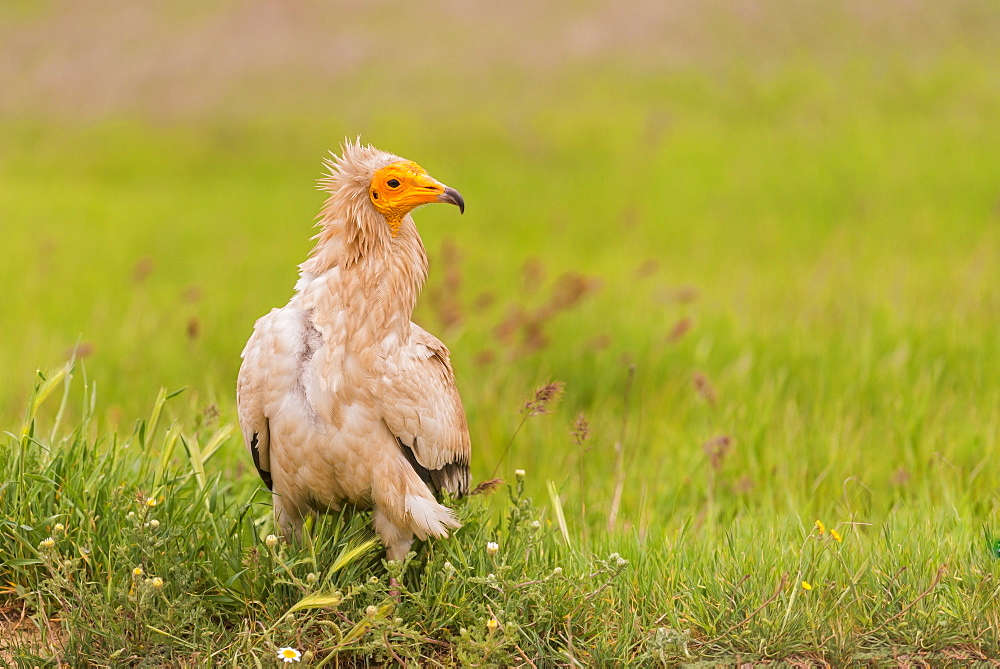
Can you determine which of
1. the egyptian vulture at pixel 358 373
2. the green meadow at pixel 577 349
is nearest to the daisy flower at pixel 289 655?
the green meadow at pixel 577 349

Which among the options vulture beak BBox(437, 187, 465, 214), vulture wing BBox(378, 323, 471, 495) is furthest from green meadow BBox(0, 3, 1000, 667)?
vulture beak BBox(437, 187, 465, 214)

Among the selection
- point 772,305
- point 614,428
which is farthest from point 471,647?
point 772,305

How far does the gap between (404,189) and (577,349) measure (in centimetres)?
333

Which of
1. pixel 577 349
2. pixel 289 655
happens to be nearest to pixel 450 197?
pixel 289 655

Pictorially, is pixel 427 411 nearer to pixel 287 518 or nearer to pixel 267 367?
pixel 267 367

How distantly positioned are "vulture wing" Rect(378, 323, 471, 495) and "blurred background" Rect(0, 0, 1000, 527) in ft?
1.54

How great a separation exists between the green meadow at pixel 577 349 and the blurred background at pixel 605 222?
0.15 feet

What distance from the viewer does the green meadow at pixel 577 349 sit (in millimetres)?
3297

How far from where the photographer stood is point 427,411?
331 centimetres

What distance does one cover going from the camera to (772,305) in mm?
7336

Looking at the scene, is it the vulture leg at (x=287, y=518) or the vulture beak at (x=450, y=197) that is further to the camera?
the vulture leg at (x=287, y=518)

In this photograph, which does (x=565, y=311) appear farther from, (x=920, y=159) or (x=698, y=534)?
(x=920, y=159)

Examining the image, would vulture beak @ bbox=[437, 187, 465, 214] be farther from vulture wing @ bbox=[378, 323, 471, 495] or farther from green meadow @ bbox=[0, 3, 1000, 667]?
green meadow @ bbox=[0, 3, 1000, 667]

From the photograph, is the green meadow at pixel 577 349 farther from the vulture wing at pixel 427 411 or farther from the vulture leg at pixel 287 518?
the vulture wing at pixel 427 411
